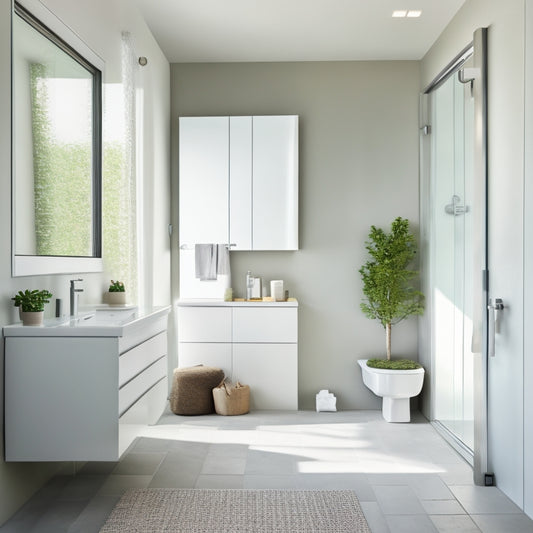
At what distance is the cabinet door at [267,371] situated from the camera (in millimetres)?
4484

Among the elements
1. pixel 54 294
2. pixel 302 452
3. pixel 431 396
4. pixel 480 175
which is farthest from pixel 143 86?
pixel 431 396

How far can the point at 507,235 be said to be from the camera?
9.36 feet

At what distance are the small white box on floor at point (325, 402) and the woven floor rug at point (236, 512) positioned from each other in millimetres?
1669

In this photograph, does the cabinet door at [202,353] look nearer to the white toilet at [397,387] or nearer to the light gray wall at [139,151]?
the light gray wall at [139,151]

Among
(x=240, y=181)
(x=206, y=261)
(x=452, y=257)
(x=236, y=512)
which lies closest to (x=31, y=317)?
(x=236, y=512)

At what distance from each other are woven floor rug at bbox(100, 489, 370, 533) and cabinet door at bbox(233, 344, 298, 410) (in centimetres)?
159

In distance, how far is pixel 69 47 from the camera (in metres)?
2.90

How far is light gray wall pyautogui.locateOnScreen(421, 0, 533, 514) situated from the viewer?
8.93 feet

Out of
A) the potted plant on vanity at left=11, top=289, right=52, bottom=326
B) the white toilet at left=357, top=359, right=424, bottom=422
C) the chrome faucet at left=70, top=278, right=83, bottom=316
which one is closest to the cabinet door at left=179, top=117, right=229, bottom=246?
the white toilet at left=357, top=359, right=424, bottom=422

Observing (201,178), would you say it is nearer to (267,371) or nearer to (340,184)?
(340,184)

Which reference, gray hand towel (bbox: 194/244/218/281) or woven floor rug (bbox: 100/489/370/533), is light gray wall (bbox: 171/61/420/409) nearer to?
gray hand towel (bbox: 194/244/218/281)

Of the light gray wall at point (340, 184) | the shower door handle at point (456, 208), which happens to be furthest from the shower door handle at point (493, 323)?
the light gray wall at point (340, 184)

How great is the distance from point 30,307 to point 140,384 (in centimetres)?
67

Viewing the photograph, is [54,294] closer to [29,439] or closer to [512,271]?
[29,439]
